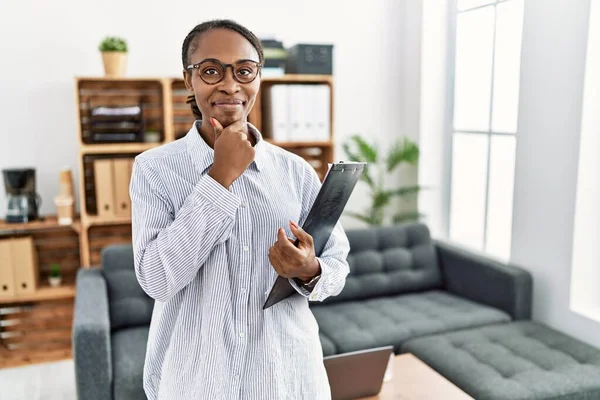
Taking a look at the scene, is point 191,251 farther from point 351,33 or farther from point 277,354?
point 351,33

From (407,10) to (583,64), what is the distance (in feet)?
5.65

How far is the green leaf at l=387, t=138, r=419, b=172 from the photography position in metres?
3.86

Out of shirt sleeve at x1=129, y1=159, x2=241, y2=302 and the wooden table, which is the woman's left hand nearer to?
shirt sleeve at x1=129, y1=159, x2=241, y2=302

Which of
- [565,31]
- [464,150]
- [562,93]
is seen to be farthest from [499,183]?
[565,31]

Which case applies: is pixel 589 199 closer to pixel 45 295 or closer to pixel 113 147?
pixel 113 147

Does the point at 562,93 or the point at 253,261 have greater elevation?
the point at 562,93

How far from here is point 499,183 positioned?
3561mm

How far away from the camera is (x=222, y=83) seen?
109 cm

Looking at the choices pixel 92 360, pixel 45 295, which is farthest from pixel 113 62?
pixel 92 360

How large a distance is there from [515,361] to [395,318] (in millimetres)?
724

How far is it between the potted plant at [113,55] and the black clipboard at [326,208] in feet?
8.42

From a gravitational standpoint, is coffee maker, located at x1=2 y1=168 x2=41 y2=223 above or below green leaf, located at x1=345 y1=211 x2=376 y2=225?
above

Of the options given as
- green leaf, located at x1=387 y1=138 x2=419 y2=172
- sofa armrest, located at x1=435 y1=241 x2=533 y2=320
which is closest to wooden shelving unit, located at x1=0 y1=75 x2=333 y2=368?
green leaf, located at x1=387 y1=138 x2=419 y2=172

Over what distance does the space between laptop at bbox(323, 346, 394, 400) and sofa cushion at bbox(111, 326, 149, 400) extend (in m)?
0.96
